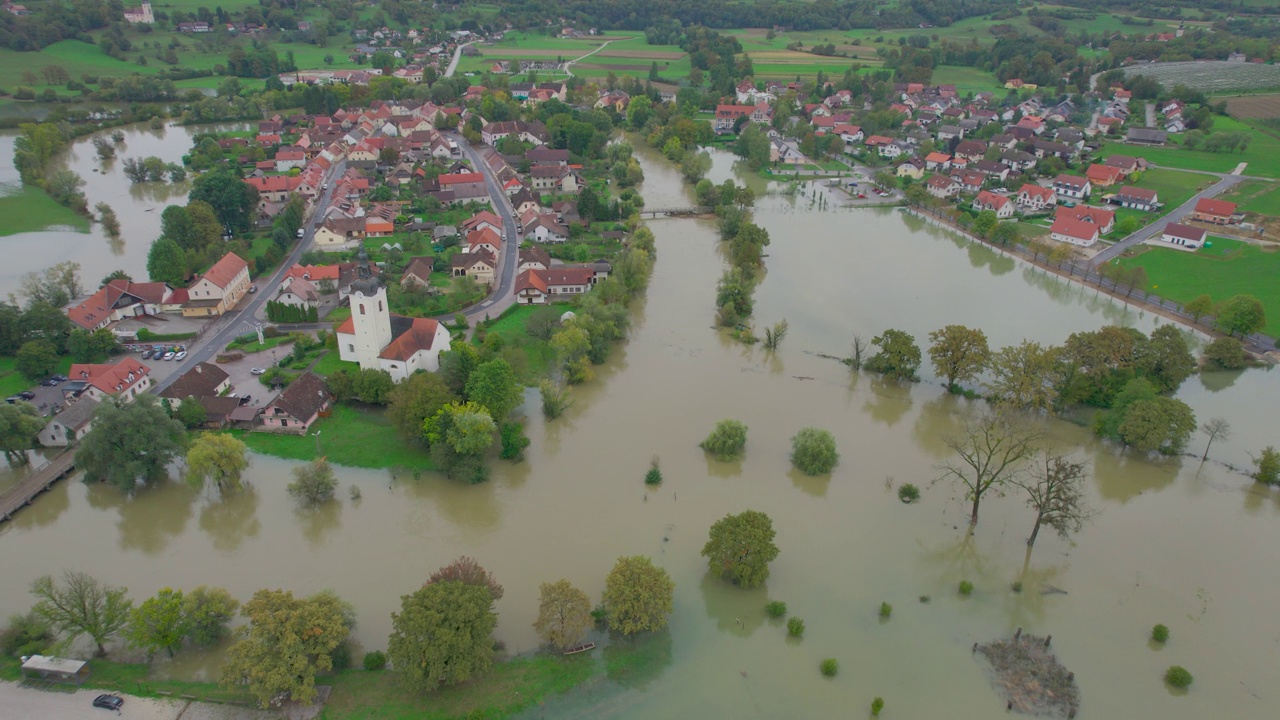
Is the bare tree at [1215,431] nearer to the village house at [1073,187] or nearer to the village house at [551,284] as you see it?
the village house at [551,284]

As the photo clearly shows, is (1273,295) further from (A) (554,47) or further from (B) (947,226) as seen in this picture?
(A) (554,47)

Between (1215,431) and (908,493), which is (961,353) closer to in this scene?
(908,493)

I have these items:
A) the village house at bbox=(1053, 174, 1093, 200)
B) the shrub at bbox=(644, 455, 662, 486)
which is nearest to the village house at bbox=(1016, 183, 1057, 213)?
the village house at bbox=(1053, 174, 1093, 200)

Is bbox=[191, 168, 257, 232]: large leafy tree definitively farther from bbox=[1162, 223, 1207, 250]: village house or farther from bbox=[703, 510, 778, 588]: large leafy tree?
bbox=[1162, 223, 1207, 250]: village house

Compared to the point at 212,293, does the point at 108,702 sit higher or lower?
lower

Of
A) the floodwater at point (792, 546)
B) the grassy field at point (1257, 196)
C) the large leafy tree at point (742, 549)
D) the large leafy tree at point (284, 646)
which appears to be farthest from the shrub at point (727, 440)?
the grassy field at point (1257, 196)

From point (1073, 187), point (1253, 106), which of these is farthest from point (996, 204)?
point (1253, 106)
